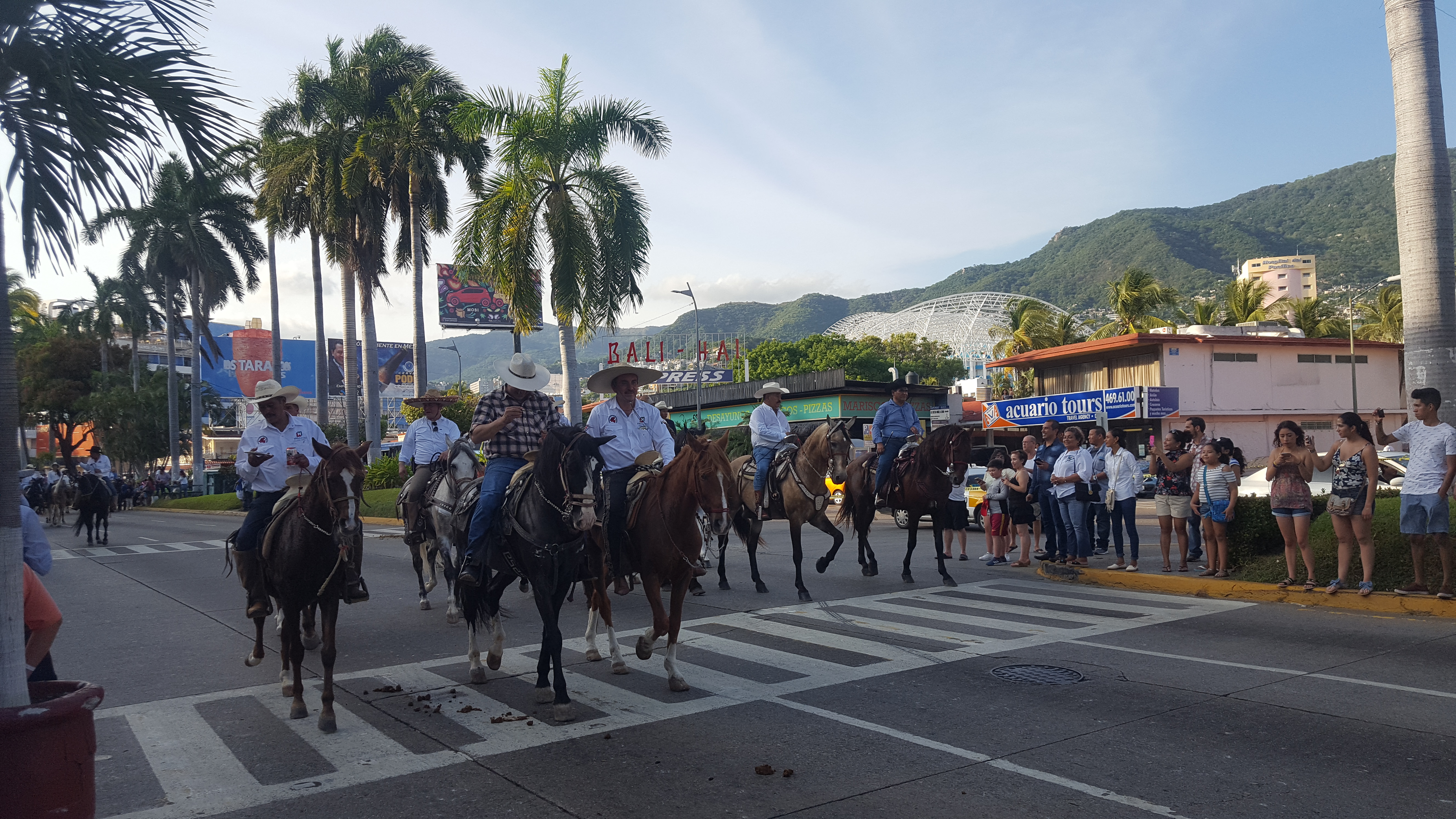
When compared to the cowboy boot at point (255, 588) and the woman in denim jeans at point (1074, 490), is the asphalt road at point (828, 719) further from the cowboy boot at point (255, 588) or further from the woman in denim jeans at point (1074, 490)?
the woman in denim jeans at point (1074, 490)

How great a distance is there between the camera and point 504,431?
766cm

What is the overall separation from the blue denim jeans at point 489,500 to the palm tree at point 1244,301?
161 feet

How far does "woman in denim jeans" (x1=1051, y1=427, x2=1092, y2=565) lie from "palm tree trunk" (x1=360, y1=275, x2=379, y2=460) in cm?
2715

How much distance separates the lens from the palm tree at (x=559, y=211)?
946 inches

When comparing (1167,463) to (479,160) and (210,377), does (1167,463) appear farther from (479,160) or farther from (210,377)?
(210,377)

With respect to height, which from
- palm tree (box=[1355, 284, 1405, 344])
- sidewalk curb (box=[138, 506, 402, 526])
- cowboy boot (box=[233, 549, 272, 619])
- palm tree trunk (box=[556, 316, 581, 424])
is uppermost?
palm tree (box=[1355, 284, 1405, 344])

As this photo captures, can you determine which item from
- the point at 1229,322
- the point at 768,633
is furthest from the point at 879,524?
the point at 1229,322

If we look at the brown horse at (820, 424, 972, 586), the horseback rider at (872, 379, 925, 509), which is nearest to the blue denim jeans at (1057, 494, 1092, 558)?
the brown horse at (820, 424, 972, 586)

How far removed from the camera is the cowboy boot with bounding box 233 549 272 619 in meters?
7.50

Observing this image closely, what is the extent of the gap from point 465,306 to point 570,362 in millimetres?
33206

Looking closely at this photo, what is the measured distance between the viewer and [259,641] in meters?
8.03

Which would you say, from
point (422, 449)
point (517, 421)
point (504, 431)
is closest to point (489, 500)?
point (504, 431)

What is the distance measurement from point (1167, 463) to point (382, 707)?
10.9 meters

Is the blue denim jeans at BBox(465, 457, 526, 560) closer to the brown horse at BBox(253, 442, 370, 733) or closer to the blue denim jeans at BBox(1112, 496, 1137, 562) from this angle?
the brown horse at BBox(253, 442, 370, 733)
